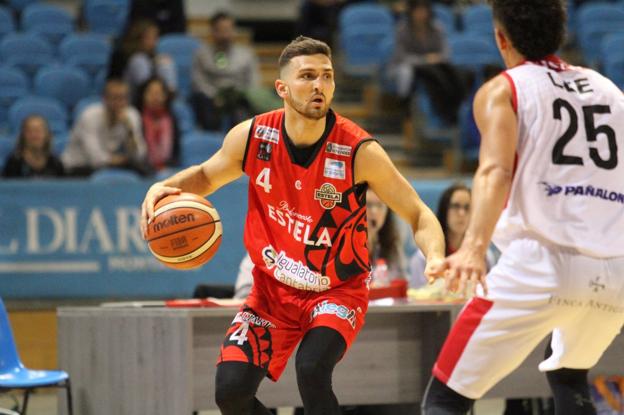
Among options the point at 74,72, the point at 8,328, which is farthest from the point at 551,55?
the point at 74,72

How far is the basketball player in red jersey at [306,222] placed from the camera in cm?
451

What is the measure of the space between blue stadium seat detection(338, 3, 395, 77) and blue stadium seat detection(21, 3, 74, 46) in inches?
120

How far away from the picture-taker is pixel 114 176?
29.5 feet

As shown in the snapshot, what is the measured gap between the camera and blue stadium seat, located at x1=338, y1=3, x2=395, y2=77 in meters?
12.0

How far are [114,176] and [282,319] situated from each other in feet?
15.3

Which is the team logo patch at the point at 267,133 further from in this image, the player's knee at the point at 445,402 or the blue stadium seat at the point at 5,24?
the blue stadium seat at the point at 5,24

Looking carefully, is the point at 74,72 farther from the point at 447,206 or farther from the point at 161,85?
the point at 447,206

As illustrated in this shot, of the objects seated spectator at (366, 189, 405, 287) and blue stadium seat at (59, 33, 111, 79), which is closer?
seated spectator at (366, 189, 405, 287)

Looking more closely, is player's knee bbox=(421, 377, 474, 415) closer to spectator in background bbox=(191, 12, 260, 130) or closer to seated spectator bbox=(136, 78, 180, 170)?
seated spectator bbox=(136, 78, 180, 170)

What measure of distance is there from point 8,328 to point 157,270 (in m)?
2.37

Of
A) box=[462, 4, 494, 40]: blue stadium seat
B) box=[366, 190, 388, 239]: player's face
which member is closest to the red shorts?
box=[366, 190, 388, 239]: player's face

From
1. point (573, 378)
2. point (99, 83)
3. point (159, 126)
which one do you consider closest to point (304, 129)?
point (573, 378)

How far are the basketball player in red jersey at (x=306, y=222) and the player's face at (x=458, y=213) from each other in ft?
8.10

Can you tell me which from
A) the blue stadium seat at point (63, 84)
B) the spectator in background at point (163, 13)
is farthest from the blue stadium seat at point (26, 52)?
the spectator in background at point (163, 13)
